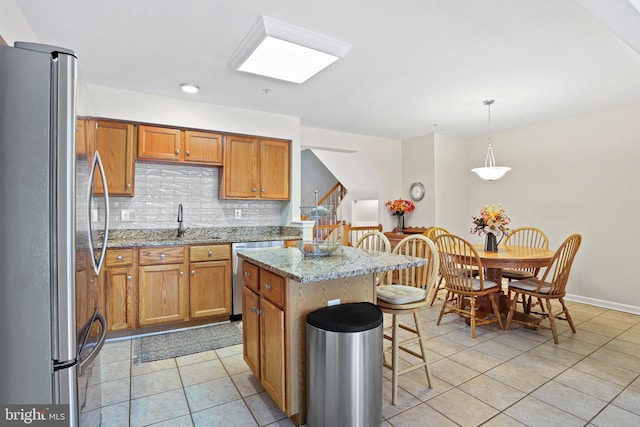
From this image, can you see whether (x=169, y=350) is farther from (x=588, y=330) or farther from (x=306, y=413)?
(x=588, y=330)

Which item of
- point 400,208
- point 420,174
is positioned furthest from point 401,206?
point 420,174

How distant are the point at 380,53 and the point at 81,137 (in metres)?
2.22

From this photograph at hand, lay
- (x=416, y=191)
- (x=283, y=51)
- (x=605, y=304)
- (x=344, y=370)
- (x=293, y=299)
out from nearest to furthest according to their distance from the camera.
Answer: (x=344, y=370)
(x=293, y=299)
(x=283, y=51)
(x=605, y=304)
(x=416, y=191)

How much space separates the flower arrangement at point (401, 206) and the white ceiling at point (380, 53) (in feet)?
5.89

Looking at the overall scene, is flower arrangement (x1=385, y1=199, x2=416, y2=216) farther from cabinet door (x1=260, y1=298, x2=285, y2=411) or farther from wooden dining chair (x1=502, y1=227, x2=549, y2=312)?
cabinet door (x1=260, y1=298, x2=285, y2=411)

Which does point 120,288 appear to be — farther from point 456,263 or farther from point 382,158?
point 382,158

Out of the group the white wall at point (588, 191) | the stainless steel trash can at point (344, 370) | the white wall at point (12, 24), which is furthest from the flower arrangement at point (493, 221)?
the white wall at point (12, 24)

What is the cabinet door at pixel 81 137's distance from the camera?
45.4 inches

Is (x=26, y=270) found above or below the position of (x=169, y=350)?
above

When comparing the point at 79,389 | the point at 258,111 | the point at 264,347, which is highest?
the point at 258,111

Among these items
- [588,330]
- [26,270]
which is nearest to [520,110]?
[588,330]

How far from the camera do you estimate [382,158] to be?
5734 millimetres

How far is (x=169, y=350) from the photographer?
2889 mm

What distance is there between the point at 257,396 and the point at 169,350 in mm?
1197
